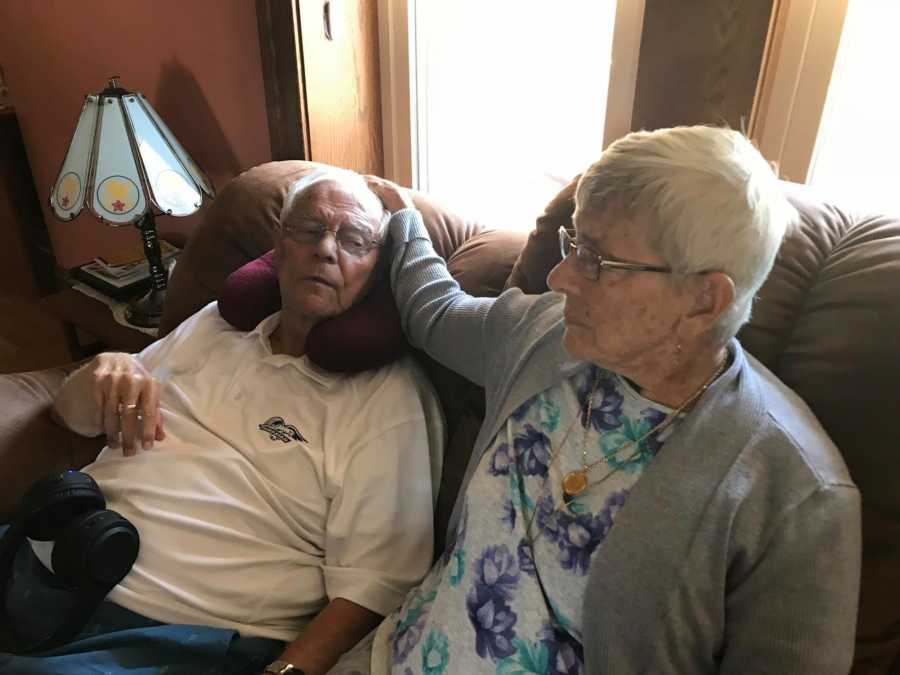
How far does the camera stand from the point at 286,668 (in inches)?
41.9

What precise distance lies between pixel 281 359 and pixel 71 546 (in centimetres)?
46

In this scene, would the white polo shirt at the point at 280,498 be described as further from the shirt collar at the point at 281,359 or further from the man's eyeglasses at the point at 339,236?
the man's eyeglasses at the point at 339,236

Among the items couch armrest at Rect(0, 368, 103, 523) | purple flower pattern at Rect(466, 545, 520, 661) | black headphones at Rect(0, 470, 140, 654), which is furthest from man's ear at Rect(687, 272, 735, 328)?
couch armrest at Rect(0, 368, 103, 523)

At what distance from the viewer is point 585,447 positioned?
99 centimetres

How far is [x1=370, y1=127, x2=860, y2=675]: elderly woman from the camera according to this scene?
2.67 feet

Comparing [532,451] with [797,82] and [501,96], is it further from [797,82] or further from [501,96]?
[501,96]

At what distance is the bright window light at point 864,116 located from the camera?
126cm

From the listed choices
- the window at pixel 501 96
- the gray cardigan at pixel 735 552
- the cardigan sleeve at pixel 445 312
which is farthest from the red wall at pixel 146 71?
the gray cardigan at pixel 735 552

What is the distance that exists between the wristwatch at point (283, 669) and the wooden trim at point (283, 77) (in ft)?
4.34

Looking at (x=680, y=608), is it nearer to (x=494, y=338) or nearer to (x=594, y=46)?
(x=494, y=338)

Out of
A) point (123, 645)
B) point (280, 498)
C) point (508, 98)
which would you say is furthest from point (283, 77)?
point (123, 645)

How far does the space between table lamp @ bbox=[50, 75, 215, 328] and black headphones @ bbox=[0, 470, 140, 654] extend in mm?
957

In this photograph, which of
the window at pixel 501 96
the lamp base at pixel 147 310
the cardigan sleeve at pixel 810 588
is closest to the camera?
the cardigan sleeve at pixel 810 588

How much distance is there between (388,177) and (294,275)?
0.90 m
